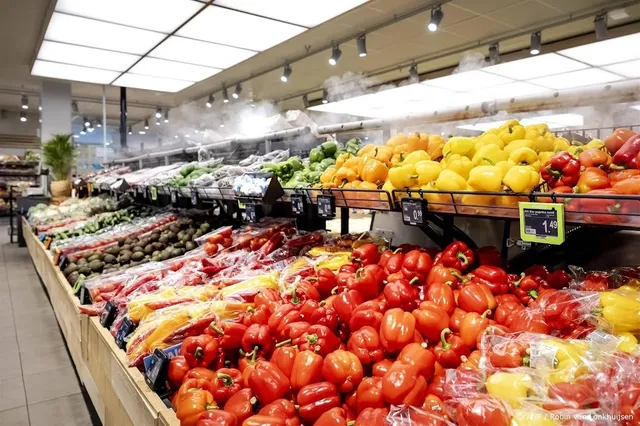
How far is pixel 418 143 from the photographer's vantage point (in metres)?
2.13

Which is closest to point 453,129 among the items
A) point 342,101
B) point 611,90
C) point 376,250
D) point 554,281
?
point 611,90

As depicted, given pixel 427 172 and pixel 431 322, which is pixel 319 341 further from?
pixel 427 172

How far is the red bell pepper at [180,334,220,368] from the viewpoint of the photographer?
165 centimetres

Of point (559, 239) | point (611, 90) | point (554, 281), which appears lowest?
point (554, 281)

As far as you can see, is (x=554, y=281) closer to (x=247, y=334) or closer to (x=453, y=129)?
(x=247, y=334)

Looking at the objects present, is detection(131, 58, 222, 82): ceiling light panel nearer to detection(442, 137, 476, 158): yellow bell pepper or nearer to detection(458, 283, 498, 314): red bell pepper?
detection(442, 137, 476, 158): yellow bell pepper

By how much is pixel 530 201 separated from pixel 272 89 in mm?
10104

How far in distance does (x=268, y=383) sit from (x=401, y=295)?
548mm

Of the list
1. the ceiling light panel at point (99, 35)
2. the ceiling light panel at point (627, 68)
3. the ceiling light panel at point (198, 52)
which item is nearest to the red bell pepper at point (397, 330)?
the ceiling light panel at point (99, 35)

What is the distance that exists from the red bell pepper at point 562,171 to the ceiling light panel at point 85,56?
256 inches

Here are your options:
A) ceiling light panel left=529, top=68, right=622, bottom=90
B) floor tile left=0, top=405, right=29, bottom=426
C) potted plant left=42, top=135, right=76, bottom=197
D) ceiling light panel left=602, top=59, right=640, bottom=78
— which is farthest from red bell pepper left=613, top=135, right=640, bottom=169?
potted plant left=42, top=135, right=76, bottom=197

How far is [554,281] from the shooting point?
1519 millimetres

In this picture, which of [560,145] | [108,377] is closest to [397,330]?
[560,145]

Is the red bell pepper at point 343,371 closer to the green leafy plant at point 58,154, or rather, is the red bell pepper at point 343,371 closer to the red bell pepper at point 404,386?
the red bell pepper at point 404,386
